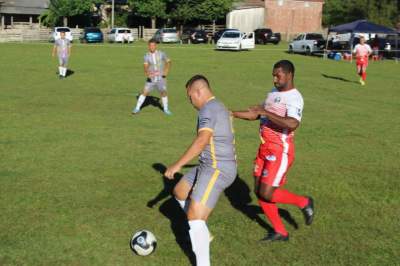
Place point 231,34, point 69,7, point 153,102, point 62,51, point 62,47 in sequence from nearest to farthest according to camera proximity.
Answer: point 153,102 < point 62,51 < point 62,47 < point 231,34 < point 69,7

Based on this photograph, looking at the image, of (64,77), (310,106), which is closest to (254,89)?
(310,106)

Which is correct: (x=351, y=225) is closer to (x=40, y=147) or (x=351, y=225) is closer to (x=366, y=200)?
(x=366, y=200)

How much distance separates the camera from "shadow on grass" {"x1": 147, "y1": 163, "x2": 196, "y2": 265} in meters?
5.96

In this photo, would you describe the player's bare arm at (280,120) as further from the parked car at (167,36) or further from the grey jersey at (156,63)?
the parked car at (167,36)

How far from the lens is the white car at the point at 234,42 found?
4403 centimetres

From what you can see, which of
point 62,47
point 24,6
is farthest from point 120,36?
point 62,47

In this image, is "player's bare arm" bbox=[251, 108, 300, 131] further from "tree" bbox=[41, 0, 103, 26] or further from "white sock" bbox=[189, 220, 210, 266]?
"tree" bbox=[41, 0, 103, 26]

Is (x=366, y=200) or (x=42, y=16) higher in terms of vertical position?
(x=42, y=16)

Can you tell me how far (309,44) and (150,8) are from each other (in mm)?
25617

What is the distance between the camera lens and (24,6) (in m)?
70.8

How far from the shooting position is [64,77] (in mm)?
22203

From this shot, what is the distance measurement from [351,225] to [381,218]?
0.53m

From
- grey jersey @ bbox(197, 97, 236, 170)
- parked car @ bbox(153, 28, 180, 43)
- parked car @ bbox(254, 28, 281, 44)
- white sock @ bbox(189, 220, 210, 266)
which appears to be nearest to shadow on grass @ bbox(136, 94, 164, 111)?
grey jersey @ bbox(197, 97, 236, 170)

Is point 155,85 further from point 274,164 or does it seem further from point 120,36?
Answer: point 120,36
